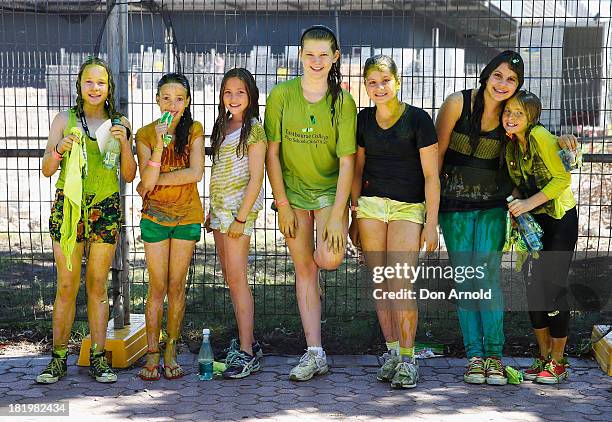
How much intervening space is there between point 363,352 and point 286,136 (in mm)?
1830

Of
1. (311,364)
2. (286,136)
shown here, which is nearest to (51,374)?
(311,364)

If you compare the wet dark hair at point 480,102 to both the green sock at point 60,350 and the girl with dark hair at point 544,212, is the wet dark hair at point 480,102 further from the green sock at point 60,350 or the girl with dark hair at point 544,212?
the green sock at point 60,350

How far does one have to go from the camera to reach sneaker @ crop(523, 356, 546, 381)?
5755 millimetres

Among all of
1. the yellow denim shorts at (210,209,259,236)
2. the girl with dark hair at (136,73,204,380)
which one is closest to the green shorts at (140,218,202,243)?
the girl with dark hair at (136,73,204,380)

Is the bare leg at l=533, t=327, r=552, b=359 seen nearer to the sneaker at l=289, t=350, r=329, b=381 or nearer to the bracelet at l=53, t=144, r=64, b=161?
the sneaker at l=289, t=350, r=329, b=381

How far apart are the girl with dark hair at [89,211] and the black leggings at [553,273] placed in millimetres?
2741

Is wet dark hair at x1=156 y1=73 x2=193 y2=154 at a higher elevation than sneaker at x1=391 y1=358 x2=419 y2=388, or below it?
higher

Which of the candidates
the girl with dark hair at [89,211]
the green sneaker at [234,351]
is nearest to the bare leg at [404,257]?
the green sneaker at [234,351]

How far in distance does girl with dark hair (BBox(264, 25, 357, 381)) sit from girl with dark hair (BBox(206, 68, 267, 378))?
0.43 ft

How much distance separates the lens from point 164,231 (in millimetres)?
5629

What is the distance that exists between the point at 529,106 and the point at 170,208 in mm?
2372

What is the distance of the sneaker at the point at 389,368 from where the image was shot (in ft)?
18.6

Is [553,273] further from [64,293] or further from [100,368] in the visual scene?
[64,293]

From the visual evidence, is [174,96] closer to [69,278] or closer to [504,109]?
[69,278]
